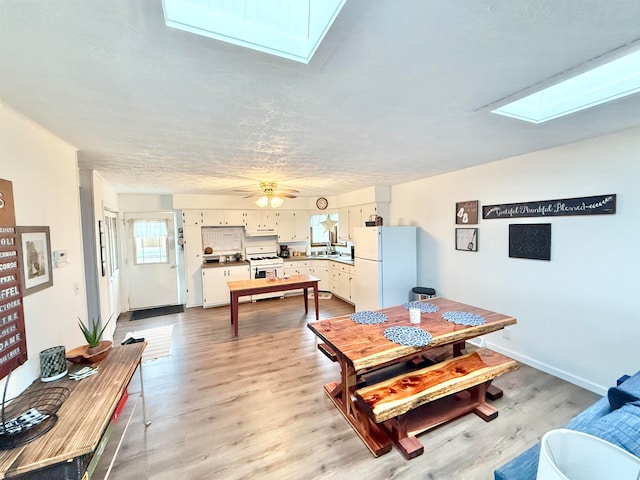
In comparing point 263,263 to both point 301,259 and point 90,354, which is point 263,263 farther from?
point 90,354

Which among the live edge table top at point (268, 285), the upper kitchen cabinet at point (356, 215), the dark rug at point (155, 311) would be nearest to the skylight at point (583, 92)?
the upper kitchen cabinet at point (356, 215)

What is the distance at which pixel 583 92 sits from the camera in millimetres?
1784

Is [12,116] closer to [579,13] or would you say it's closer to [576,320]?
[579,13]

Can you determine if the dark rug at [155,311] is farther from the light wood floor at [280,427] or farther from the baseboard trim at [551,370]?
the baseboard trim at [551,370]

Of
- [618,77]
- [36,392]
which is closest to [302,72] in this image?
[618,77]

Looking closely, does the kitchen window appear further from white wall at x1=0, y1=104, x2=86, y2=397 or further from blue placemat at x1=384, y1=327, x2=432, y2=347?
white wall at x1=0, y1=104, x2=86, y2=397

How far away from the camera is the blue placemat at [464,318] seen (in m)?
2.38

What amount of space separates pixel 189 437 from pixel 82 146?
102 inches

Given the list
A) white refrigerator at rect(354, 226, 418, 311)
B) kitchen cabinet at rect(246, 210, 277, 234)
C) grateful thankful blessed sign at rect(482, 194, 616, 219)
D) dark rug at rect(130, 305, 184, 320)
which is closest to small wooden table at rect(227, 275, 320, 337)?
white refrigerator at rect(354, 226, 418, 311)

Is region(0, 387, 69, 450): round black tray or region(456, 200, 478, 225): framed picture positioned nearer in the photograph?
region(0, 387, 69, 450): round black tray

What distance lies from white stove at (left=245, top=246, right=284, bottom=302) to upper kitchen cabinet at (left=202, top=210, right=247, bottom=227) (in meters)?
0.72

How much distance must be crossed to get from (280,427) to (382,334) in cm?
112

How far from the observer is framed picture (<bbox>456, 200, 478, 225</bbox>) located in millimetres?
3422

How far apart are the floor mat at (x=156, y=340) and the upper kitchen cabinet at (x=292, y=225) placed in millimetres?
3036
